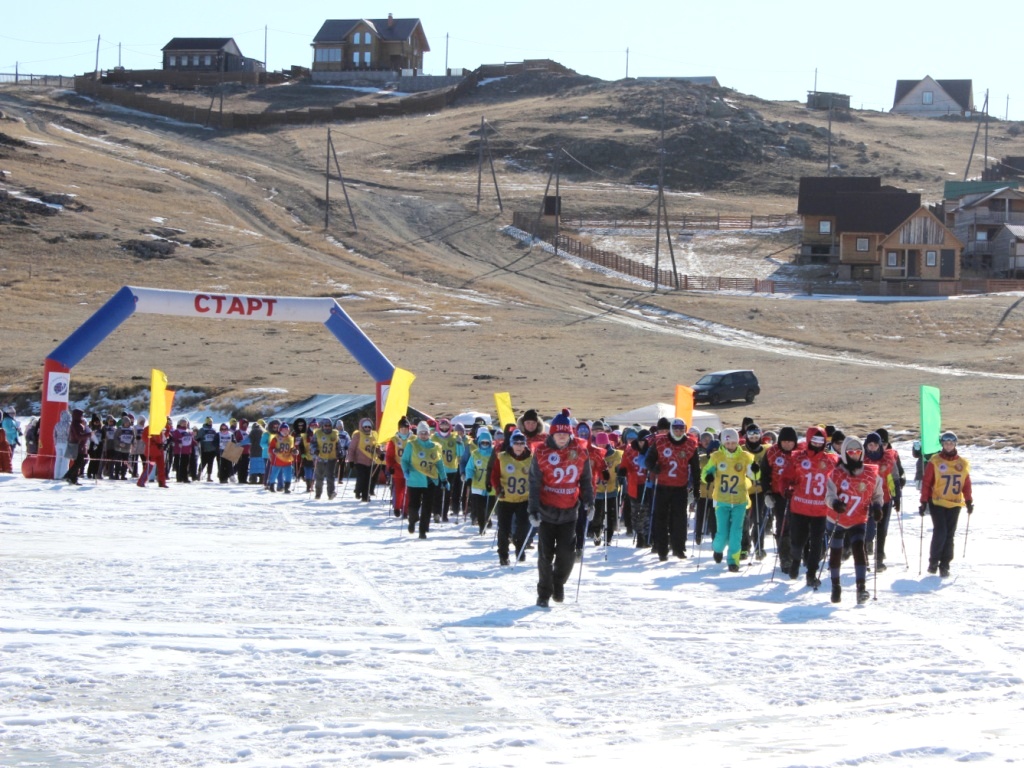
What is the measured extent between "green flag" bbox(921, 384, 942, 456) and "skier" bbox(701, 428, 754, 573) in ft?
14.0

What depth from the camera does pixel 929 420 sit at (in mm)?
17500

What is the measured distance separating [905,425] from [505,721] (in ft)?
86.7

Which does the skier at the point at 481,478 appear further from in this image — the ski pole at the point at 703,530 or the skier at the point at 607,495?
the ski pole at the point at 703,530

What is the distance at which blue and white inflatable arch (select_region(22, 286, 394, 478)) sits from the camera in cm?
2470

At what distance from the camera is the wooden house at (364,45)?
13538 cm

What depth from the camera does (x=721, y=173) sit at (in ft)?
341

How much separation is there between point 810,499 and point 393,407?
→ 30.9 ft

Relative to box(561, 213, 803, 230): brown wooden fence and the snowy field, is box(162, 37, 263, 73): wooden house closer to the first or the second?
box(561, 213, 803, 230): brown wooden fence

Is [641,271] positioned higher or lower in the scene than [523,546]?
higher

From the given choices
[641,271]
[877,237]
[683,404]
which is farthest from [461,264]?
[683,404]

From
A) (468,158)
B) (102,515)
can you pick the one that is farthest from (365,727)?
(468,158)

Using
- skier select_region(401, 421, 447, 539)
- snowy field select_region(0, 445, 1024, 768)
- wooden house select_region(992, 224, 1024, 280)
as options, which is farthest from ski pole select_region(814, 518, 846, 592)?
wooden house select_region(992, 224, 1024, 280)

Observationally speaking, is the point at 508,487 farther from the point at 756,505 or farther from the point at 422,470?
the point at 756,505

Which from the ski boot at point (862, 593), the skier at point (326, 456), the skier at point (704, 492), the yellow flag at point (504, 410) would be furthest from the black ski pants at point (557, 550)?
the skier at point (326, 456)
